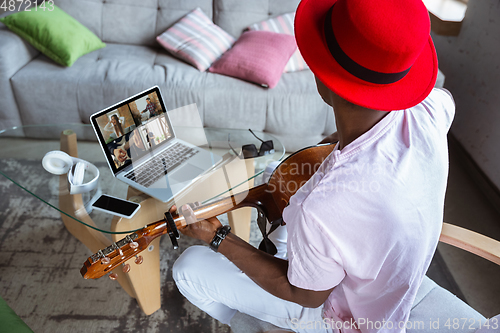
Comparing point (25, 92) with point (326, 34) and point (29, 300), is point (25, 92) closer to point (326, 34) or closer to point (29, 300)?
point (29, 300)

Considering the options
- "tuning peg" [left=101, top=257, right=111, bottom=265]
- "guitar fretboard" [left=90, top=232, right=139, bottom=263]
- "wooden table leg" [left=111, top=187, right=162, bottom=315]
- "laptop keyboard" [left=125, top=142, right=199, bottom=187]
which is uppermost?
"guitar fretboard" [left=90, top=232, right=139, bottom=263]

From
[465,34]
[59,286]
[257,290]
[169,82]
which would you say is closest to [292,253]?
[257,290]

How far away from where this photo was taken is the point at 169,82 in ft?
6.77

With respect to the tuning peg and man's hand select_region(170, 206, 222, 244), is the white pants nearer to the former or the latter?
man's hand select_region(170, 206, 222, 244)

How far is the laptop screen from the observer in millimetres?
1187

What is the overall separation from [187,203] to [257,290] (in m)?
0.34

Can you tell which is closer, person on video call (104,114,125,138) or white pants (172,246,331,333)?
white pants (172,246,331,333)

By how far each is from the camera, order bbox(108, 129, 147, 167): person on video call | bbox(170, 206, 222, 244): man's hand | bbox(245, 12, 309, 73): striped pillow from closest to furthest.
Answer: bbox(170, 206, 222, 244): man's hand, bbox(108, 129, 147, 167): person on video call, bbox(245, 12, 309, 73): striped pillow

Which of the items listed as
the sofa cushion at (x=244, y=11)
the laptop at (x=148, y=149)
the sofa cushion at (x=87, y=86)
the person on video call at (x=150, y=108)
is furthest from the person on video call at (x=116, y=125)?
the sofa cushion at (x=244, y=11)

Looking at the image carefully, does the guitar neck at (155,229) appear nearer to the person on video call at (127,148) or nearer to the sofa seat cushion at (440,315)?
the person on video call at (127,148)

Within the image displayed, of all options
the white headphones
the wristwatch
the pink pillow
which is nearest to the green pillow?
the pink pillow

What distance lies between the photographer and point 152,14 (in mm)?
2410

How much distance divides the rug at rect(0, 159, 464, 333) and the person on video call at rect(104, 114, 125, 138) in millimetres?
Answer: 157

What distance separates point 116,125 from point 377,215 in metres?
0.92
